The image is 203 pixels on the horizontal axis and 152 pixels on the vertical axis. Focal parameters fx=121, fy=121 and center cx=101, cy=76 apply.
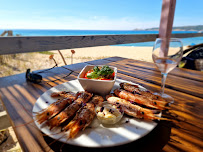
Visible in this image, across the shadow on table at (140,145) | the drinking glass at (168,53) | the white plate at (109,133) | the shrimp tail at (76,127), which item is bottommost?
the shadow on table at (140,145)

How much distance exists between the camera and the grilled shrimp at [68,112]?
56 centimetres

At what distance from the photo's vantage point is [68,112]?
0.65 m

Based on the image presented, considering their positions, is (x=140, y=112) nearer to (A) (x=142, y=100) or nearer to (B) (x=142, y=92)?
(A) (x=142, y=100)

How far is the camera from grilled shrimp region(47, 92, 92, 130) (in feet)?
1.85

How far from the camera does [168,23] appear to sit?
2.74 metres

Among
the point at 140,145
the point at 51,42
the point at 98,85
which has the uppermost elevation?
the point at 51,42

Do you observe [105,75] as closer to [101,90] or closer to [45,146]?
[101,90]

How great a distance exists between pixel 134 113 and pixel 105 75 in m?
0.40

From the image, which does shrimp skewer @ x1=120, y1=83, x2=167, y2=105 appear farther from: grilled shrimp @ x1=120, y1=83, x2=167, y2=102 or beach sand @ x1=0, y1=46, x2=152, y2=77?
beach sand @ x1=0, y1=46, x2=152, y2=77

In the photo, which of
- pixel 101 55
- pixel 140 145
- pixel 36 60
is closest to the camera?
pixel 140 145

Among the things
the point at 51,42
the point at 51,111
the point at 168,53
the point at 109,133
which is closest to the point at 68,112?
the point at 51,111

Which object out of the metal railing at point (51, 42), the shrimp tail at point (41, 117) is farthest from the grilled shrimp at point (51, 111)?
the metal railing at point (51, 42)

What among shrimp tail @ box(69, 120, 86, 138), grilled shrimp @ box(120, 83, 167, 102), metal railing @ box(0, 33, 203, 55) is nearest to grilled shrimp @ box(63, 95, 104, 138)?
shrimp tail @ box(69, 120, 86, 138)

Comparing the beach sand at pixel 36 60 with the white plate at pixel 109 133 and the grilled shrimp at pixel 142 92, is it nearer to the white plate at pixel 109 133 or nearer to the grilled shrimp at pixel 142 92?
the grilled shrimp at pixel 142 92
